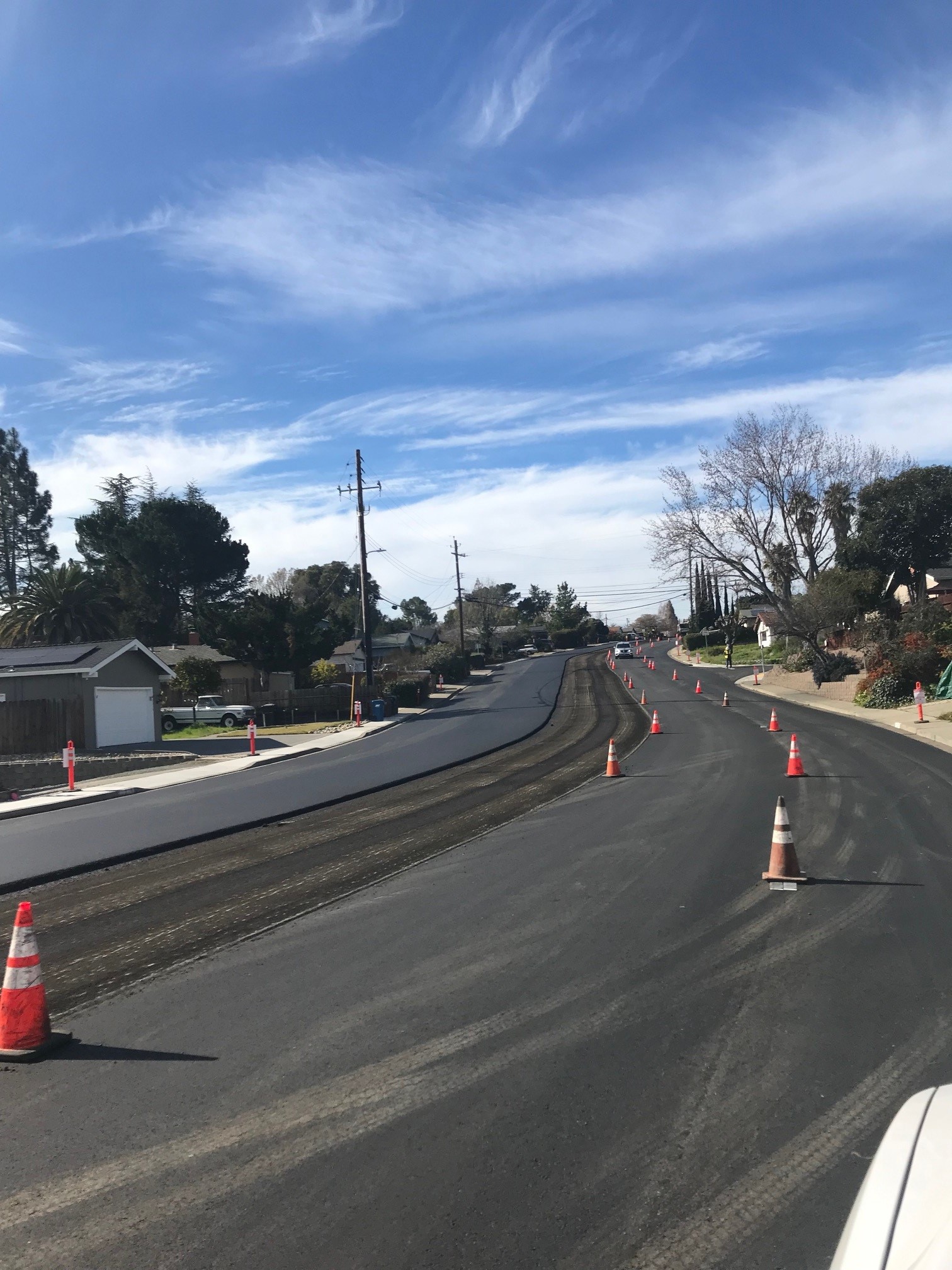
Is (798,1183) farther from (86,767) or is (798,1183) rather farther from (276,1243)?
(86,767)

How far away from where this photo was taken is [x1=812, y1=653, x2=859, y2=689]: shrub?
1665 inches

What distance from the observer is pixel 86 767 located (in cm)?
2825

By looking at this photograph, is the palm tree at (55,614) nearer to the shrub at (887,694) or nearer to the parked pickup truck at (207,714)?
the parked pickup truck at (207,714)

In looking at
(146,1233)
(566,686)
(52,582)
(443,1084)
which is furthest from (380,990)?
(52,582)

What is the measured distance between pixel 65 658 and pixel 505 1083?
31042 mm

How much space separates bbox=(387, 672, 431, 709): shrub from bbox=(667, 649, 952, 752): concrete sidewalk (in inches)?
604

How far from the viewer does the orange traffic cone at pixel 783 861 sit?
31.1 ft

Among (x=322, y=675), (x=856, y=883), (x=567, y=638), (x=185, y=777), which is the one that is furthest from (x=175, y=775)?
(x=567, y=638)

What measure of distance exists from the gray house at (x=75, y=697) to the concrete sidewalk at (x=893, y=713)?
2327 centimetres

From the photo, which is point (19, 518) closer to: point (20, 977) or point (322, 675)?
point (322, 675)

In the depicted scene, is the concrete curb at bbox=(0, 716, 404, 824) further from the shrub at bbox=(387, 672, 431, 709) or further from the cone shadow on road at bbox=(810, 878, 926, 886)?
the cone shadow on road at bbox=(810, 878, 926, 886)

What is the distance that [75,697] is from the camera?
32.1 metres

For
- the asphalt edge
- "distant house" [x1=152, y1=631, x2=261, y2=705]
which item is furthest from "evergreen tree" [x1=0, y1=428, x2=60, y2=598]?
the asphalt edge

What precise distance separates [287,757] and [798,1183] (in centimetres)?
2534
